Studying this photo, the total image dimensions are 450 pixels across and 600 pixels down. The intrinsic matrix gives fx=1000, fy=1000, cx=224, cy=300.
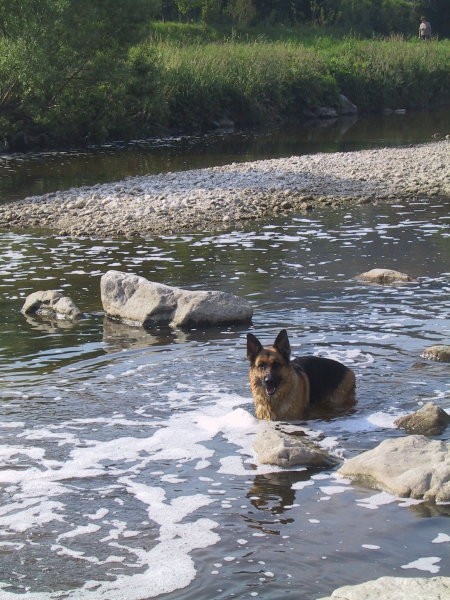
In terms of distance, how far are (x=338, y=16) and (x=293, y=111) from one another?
Result: 66.3ft

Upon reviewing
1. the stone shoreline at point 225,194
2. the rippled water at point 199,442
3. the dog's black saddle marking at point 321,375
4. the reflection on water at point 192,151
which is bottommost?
the rippled water at point 199,442

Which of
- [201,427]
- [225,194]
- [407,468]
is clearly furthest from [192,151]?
[407,468]

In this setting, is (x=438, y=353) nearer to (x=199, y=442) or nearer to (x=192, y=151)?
(x=199, y=442)

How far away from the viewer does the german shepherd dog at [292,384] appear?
930cm

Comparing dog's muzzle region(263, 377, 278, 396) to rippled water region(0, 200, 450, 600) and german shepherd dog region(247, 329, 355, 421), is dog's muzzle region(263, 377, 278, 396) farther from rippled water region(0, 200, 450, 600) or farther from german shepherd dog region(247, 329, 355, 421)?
rippled water region(0, 200, 450, 600)

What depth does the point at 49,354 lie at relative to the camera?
1209cm

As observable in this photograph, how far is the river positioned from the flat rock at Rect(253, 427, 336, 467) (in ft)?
0.38

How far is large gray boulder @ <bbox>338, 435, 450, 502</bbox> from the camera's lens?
746cm

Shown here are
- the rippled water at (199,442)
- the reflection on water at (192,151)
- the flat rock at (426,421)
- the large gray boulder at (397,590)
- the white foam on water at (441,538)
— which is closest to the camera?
the large gray boulder at (397,590)

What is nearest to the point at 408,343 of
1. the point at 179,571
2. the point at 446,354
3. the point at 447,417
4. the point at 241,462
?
the point at 446,354

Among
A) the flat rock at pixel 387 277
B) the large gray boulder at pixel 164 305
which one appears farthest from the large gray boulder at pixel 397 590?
the flat rock at pixel 387 277

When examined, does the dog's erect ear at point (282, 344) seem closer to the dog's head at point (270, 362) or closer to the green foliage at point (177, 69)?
the dog's head at point (270, 362)

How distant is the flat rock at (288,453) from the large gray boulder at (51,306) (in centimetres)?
583

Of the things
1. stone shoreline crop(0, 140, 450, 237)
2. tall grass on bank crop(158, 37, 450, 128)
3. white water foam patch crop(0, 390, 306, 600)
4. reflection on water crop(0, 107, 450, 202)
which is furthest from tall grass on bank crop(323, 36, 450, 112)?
white water foam patch crop(0, 390, 306, 600)
